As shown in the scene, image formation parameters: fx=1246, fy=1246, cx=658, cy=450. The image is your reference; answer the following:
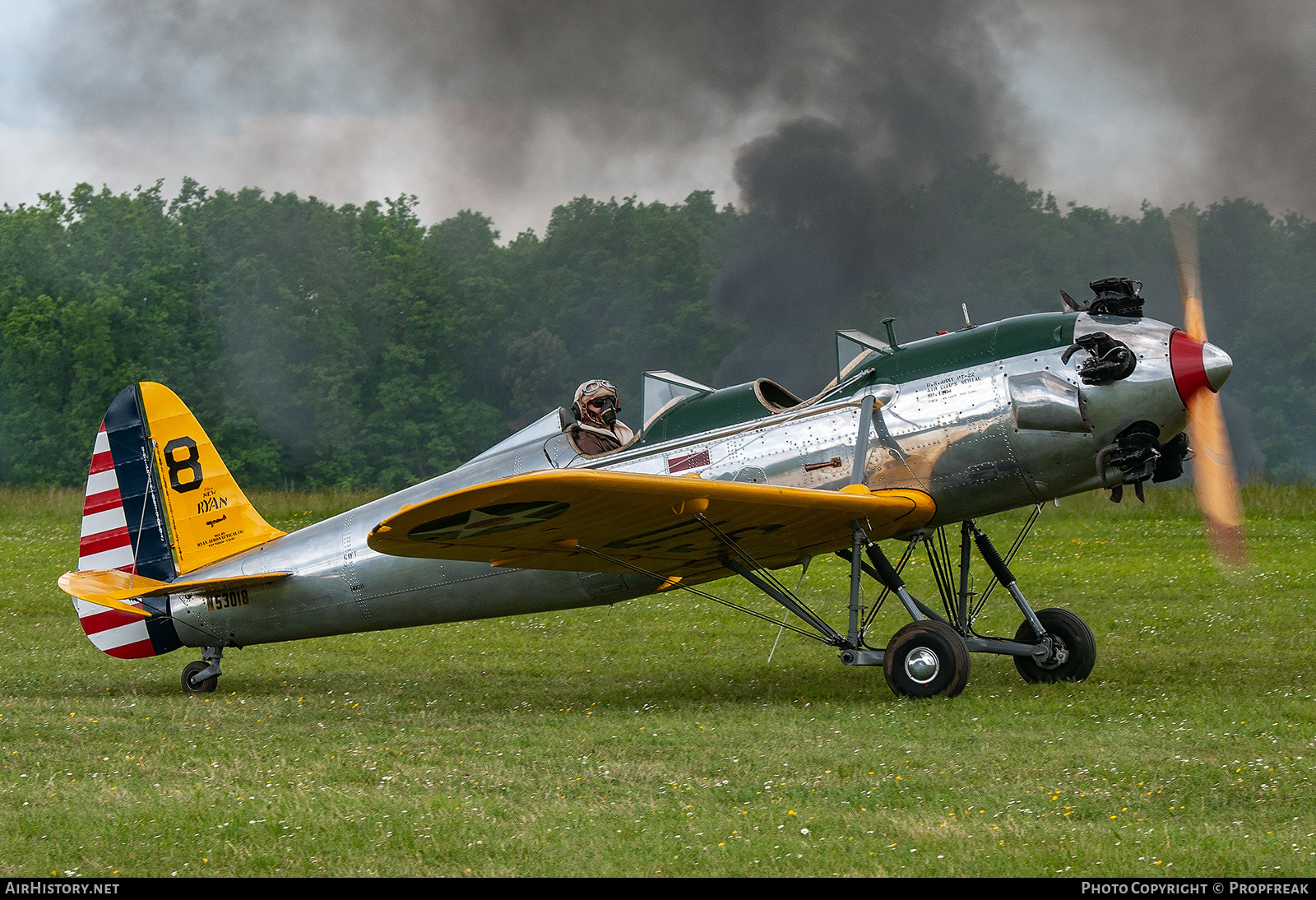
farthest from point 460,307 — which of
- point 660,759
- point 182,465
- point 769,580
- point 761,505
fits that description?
point 660,759

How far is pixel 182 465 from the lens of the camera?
10539 mm

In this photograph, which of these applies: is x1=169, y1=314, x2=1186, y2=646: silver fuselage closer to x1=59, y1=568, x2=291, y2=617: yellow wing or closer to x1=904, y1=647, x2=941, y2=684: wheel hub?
x1=59, y1=568, x2=291, y2=617: yellow wing

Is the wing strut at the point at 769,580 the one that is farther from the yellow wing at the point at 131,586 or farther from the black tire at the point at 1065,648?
the yellow wing at the point at 131,586

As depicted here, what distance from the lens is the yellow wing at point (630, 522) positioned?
709 centimetres

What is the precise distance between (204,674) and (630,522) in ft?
14.0

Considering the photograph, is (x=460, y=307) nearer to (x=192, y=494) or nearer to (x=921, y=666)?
(x=192, y=494)

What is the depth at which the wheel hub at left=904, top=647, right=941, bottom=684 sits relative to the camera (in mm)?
8047

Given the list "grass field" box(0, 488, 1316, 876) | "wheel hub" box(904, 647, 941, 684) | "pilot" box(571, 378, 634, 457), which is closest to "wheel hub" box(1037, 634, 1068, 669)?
"grass field" box(0, 488, 1316, 876)

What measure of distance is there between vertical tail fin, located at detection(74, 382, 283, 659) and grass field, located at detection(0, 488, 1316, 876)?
1.90 feet

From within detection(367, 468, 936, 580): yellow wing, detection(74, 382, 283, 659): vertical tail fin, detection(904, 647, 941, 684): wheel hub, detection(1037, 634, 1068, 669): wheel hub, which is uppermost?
detection(74, 382, 283, 659): vertical tail fin

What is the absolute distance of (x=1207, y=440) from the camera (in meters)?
8.36

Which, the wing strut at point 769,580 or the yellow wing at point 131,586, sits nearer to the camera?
the wing strut at point 769,580

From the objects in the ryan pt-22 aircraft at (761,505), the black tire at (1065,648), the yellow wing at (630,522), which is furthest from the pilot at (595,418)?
the black tire at (1065,648)

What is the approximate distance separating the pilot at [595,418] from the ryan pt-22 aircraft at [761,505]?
0.13m
